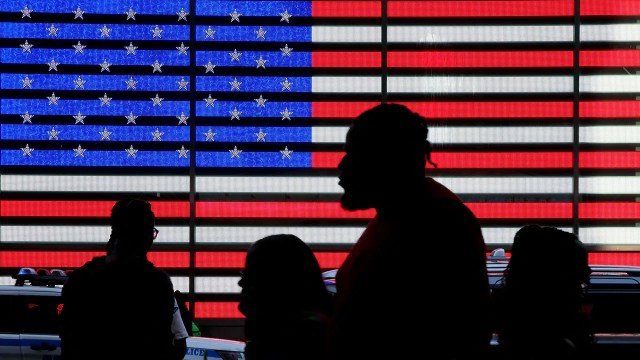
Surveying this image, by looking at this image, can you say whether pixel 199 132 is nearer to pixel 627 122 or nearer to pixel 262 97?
pixel 262 97

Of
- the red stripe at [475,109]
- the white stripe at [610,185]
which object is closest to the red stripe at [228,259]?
the red stripe at [475,109]

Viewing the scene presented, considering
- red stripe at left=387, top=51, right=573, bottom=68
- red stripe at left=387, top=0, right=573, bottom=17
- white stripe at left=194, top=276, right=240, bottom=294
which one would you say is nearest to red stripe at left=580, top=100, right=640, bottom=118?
red stripe at left=387, top=51, right=573, bottom=68

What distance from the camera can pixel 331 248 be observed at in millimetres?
11969

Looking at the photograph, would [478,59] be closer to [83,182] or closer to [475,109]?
[475,109]

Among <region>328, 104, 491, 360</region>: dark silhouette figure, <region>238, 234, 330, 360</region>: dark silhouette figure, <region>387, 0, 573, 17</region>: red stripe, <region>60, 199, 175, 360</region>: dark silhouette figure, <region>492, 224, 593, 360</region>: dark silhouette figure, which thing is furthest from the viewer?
<region>387, 0, 573, 17</region>: red stripe

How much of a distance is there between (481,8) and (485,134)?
1.76m

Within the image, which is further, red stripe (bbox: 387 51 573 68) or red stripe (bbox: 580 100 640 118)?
red stripe (bbox: 387 51 573 68)

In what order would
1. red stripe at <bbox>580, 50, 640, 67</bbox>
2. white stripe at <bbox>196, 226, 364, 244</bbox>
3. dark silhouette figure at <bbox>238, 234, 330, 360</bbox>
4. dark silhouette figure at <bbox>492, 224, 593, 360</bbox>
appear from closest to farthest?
dark silhouette figure at <bbox>238, 234, 330, 360</bbox> → dark silhouette figure at <bbox>492, 224, 593, 360</bbox> → white stripe at <bbox>196, 226, 364, 244</bbox> → red stripe at <bbox>580, 50, 640, 67</bbox>

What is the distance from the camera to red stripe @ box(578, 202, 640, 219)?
11.9m

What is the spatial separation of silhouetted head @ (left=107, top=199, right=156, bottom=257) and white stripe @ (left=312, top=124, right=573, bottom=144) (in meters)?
8.39

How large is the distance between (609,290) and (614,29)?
23.6 ft

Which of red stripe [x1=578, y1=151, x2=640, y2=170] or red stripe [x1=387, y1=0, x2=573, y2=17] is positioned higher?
red stripe [x1=387, y1=0, x2=573, y2=17]

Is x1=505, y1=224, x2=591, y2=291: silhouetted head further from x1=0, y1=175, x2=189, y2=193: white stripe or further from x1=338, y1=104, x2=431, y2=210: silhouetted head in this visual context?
x1=0, y1=175, x2=189, y2=193: white stripe

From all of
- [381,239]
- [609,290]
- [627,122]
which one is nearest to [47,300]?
[609,290]
